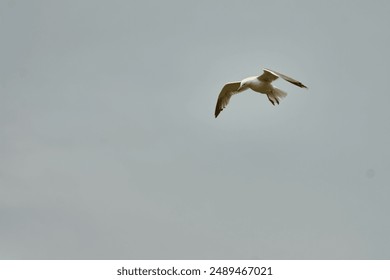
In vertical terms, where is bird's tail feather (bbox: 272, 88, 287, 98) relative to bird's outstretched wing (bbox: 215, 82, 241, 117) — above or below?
below

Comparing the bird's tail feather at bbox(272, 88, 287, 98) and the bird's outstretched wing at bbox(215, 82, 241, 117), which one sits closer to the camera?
the bird's tail feather at bbox(272, 88, 287, 98)

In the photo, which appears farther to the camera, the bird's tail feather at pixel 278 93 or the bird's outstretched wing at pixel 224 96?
the bird's outstretched wing at pixel 224 96

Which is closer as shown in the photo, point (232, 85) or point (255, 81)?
point (255, 81)

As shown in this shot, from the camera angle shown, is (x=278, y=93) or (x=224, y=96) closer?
(x=278, y=93)

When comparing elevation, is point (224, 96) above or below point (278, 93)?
above

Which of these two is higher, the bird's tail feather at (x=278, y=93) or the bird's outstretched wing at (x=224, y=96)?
the bird's outstretched wing at (x=224, y=96)
